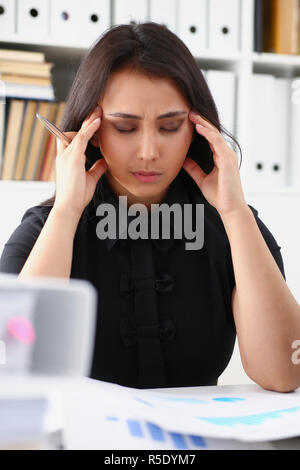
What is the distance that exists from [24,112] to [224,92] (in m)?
0.65

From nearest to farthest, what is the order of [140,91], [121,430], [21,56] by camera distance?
[121,430], [140,91], [21,56]

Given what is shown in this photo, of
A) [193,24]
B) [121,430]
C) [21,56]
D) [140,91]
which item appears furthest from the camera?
[193,24]

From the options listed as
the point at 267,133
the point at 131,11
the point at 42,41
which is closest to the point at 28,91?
the point at 42,41

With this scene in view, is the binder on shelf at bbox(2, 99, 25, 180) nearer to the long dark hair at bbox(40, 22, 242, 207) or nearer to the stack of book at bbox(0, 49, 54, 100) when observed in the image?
the stack of book at bbox(0, 49, 54, 100)

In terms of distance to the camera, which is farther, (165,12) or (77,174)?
(165,12)

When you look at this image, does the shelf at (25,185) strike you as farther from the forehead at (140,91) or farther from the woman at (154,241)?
the forehead at (140,91)

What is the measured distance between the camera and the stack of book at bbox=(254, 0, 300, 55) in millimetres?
1786

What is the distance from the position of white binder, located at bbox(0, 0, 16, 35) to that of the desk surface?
139 cm

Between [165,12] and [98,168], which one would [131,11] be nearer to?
[165,12]

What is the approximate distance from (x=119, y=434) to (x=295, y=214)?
152 cm

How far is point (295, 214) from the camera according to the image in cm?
189

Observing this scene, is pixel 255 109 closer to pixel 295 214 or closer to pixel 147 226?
pixel 295 214

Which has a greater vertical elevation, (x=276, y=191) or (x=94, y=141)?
(x=94, y=141)

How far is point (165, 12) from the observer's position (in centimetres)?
174
